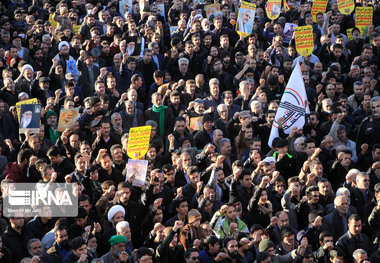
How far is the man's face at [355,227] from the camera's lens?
12.0m

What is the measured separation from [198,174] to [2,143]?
113 inches

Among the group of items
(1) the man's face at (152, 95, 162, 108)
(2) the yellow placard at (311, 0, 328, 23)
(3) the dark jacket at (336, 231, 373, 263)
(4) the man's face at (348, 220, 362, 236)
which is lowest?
(3) the dark jacket at (336, 231, 373, 263)

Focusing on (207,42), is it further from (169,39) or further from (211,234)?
(211,234)

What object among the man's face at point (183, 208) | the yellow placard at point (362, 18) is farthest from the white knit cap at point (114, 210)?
the yellow placard at point (362, 18)

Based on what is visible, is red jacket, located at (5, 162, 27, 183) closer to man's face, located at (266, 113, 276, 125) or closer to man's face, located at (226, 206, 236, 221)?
man's face, located at (226, 206, 236, 221)

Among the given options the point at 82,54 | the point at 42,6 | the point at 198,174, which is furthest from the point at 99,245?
the point at 42,6

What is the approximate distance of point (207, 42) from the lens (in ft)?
58.3

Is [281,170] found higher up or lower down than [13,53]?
lower down

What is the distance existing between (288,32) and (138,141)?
6.97 metres

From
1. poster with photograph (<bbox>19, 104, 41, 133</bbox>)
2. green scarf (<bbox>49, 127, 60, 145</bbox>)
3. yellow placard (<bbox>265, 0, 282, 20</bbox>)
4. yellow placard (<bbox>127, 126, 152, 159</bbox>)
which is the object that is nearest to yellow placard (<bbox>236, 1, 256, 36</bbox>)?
yellow placard (<bbox>265, 0, 282, 20</bbox>)

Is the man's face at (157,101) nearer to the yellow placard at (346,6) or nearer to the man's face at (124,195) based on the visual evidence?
the man's face at (124,195)

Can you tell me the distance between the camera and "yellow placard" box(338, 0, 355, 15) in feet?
65.6

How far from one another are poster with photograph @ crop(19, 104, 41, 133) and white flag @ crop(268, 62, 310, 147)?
11.4 ft

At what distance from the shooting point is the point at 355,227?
12.1 meters
